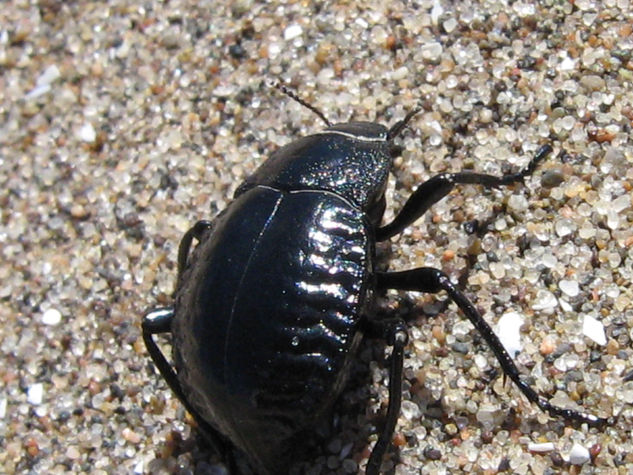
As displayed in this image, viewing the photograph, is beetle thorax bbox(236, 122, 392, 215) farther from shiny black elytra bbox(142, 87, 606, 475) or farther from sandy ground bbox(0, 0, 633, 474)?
sandy ground bbox(0, 0, 633, 474)

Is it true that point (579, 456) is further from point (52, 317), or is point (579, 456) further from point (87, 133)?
point (87, 133)

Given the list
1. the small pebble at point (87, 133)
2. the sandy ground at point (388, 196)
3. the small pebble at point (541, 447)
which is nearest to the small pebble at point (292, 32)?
the sandy ground at point (388, 196)

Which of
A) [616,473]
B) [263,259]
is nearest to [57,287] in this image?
[263,259]

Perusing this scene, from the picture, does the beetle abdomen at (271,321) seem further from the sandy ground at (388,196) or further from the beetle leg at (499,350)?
the sandy ground at (388,196)

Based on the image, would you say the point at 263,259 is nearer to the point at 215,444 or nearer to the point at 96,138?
the point at 215,444

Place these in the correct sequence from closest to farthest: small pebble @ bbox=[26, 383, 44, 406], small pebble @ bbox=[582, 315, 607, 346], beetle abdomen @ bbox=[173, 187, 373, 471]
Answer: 1. beetle abdomen @ bbox=[173, 187, 373, 471]
2. small pebble @ bbox=[582, 315, 607, 346]
3. small pebble @ bbox=[26, 383, 44, 406]

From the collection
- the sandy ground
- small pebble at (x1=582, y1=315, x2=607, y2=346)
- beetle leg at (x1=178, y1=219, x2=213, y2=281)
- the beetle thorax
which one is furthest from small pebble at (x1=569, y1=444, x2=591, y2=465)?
beetle leg at (x1=178, y1=219, x2=213, y2=281)
